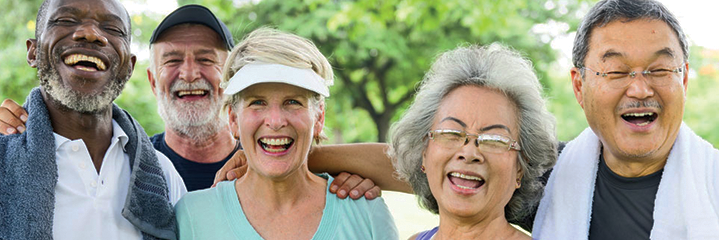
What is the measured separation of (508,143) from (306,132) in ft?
2.91

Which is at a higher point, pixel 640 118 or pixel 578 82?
pixel 578 82

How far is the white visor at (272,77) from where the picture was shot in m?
2.64

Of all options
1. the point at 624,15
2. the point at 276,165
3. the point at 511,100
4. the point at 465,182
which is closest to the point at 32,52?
the point at 276,165

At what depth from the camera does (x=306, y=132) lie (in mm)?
2777

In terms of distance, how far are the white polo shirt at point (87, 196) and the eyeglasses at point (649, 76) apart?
219 centimetres

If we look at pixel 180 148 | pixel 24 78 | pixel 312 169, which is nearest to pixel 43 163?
pixel 312 169

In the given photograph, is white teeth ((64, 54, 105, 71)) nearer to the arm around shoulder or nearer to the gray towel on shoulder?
the gray towel on shoulder

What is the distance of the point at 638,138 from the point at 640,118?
0.09 meters

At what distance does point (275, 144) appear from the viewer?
2.73 meters

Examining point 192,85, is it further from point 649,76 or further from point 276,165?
point 649,76

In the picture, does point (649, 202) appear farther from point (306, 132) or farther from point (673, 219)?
point (306, 132)

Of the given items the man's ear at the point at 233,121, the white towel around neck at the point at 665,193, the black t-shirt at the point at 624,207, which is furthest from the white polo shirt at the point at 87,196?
the black t-shirt at the point at 624,207

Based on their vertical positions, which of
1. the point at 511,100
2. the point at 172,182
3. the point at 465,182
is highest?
the point at 511,100

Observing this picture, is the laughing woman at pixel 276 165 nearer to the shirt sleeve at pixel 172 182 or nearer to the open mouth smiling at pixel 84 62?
the shirt sleeve at pixel 172 182
